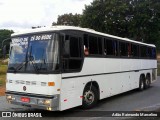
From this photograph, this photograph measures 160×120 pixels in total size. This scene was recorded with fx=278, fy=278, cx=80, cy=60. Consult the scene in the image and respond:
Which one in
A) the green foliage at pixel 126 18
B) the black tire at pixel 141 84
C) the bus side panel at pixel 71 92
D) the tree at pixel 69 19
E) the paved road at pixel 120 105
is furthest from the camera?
the tree at pixel 69 19

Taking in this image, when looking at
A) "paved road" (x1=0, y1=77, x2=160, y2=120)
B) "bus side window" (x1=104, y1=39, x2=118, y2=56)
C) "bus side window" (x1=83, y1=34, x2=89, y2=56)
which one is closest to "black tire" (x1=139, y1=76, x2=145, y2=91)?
"paved road" (x1=0, y1=77, x2=160, y2=120)

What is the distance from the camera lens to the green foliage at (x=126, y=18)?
36.6 m

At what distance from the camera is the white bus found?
8.82m

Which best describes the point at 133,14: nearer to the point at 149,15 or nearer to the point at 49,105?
the point at 149,15

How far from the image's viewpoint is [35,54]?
914cm

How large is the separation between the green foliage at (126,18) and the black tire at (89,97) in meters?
26.5

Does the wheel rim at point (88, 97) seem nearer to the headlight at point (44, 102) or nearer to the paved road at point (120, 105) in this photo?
the paved road at point (120, 105)

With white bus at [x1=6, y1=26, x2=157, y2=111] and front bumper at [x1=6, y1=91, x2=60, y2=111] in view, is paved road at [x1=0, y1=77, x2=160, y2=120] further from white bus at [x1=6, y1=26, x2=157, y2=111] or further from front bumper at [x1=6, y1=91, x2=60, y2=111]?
front bumper at [x1=6, y1=91, x2=60, y2=111]

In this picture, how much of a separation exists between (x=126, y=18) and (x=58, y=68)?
3117 cm

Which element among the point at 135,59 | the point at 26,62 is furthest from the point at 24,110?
the point at 135,59

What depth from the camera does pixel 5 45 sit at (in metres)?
10.3

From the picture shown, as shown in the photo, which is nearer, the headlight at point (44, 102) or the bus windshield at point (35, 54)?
the headlight at point (44, 102)

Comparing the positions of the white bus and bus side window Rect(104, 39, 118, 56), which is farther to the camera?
bus side window Rect(104, 39, 118, 56)

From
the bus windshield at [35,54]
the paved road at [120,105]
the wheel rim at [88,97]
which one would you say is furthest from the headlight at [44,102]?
the wheel rim at [88,97]
